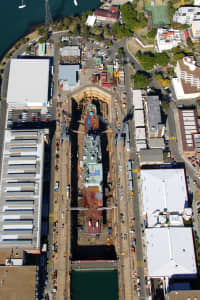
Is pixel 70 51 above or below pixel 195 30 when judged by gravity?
below

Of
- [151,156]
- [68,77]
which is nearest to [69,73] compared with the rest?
[68,77]

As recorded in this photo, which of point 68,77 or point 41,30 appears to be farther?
point 41,30

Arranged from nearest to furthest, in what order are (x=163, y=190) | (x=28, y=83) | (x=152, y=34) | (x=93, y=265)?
(x=93, y=265), (x=163, y=190), (x=28, y=83), (x=152, y=34)

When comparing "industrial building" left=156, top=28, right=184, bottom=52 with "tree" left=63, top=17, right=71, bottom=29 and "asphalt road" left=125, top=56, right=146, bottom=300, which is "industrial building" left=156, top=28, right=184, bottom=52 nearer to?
"asphalt road" left=125, top=56, right=146, bottom=300

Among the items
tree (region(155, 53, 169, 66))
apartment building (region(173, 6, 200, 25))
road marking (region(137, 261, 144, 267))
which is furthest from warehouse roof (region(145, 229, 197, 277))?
apartment building (region(173, 6, 200, 25))

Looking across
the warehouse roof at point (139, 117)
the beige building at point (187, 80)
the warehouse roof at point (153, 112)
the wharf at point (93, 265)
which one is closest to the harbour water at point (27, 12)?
the beige building at point (187, 80)

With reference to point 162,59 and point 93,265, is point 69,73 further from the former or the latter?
point 93,265
